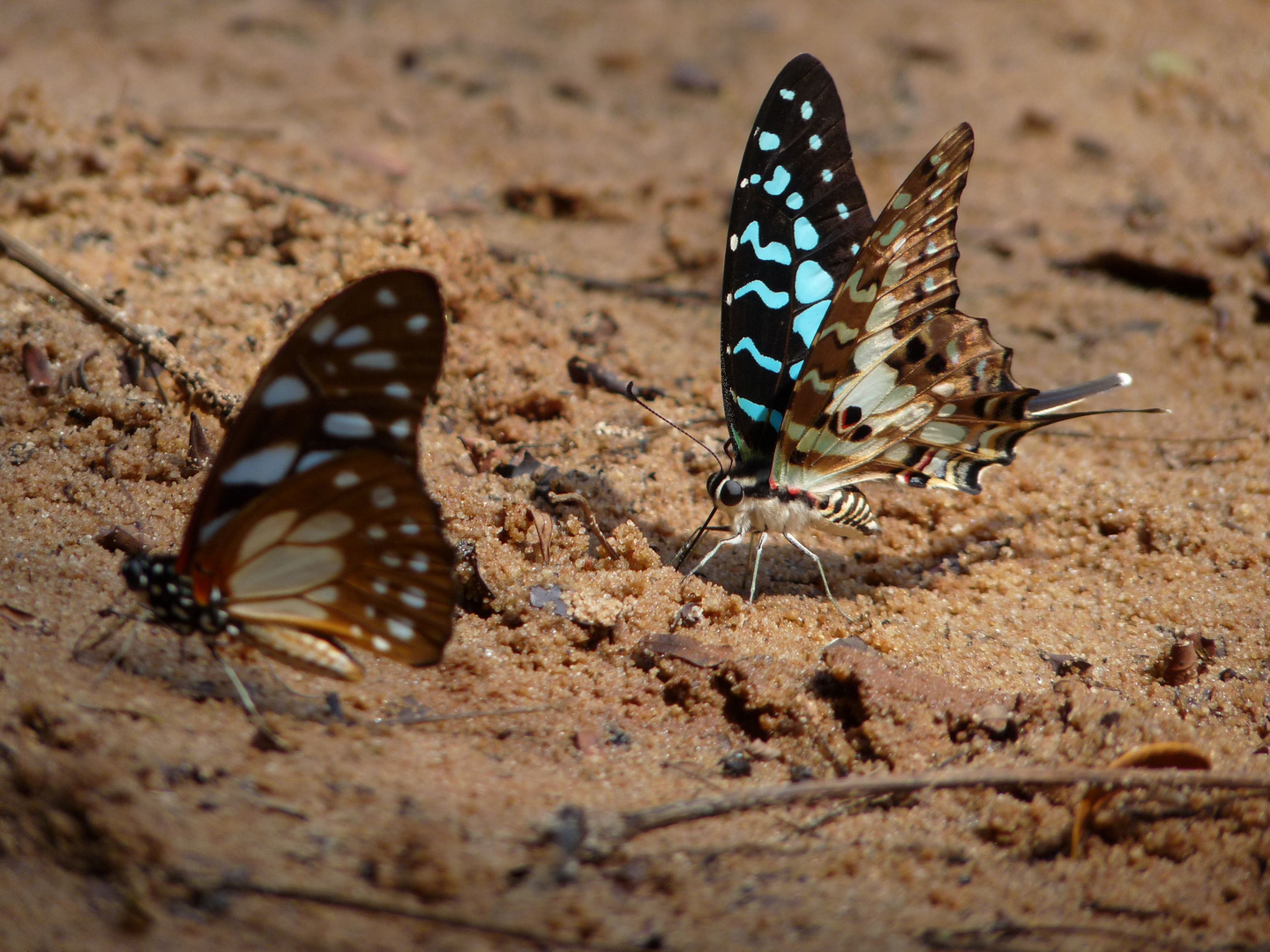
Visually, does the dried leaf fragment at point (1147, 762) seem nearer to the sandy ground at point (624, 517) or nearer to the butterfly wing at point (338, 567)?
the sandy ground at point (624, 517)

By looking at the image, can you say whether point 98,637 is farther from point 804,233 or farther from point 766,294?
point 804,233

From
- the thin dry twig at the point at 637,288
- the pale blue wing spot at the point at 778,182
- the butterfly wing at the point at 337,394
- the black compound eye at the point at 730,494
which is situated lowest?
the butterfly wing at the point at 337,394

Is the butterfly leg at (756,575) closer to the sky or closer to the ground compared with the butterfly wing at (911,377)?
closer to the ground

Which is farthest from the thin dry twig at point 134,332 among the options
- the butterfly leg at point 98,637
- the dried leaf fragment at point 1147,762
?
the dried leaf fragment at point 1147,762

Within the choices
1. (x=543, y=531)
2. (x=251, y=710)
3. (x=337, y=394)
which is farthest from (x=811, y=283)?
(x=251, y=710)

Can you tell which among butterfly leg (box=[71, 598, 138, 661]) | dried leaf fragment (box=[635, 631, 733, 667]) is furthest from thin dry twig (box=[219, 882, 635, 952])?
dried leaf fragment (box=[635, 631, 733, 667])

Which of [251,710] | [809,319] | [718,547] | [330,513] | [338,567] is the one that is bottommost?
[251,710]

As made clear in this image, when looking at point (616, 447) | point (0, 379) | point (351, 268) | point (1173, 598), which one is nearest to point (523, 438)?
point (616, 447)

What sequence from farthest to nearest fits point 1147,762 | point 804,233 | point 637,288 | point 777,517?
point 637,288
point 804,233
point 777,517
point 1147,762
